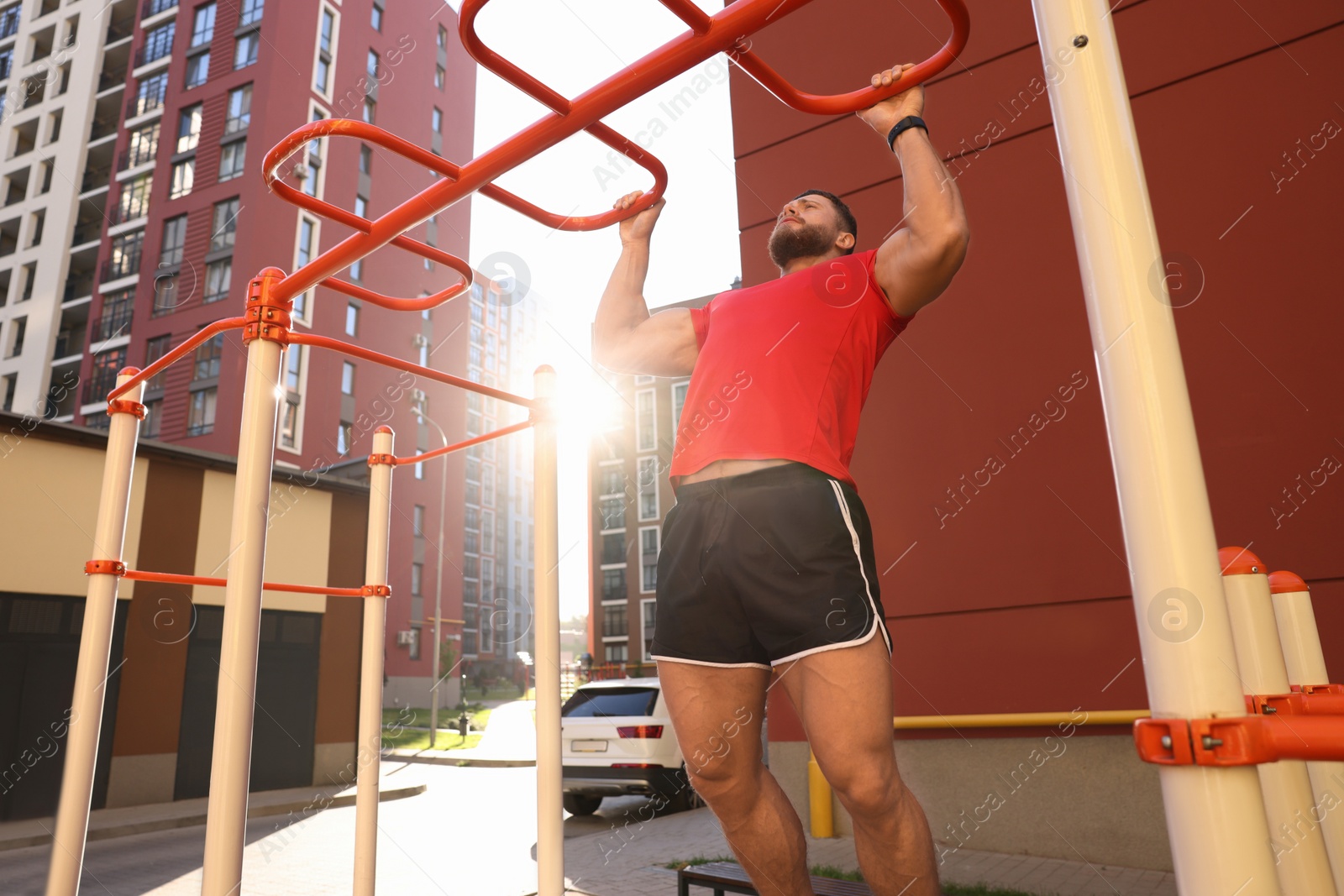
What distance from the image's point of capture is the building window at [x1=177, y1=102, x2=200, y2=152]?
25688 millimetres

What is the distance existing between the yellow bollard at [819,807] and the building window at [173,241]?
26054mm

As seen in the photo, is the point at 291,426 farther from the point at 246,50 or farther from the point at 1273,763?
the point at 1273,763

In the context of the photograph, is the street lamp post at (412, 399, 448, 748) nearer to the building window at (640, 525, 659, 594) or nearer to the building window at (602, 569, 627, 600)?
the building window at (640, 525, 659, 594)

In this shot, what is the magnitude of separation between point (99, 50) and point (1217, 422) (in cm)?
3732

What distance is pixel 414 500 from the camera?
1206 inches

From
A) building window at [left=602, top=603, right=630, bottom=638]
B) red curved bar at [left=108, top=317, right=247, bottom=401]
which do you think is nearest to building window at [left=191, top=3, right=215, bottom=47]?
red curved bar at [left=108, top=317, right=247, bottom=401]

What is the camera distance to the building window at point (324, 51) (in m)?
26.2

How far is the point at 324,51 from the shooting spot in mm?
26312

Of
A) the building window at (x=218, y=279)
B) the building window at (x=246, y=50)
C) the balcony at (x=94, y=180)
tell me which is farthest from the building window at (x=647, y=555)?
the building window at (x=246, y=50)

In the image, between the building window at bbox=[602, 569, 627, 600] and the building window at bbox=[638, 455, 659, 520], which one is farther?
the building window at bbox=[602, 569, 627, 600]

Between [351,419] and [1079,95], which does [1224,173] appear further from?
[351,419]

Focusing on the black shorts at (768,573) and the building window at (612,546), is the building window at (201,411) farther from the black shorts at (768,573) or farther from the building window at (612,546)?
the building window at (612,546)

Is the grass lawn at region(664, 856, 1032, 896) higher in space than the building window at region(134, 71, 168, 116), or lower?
lower

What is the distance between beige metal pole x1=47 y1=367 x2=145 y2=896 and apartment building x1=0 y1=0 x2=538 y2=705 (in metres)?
19.7
